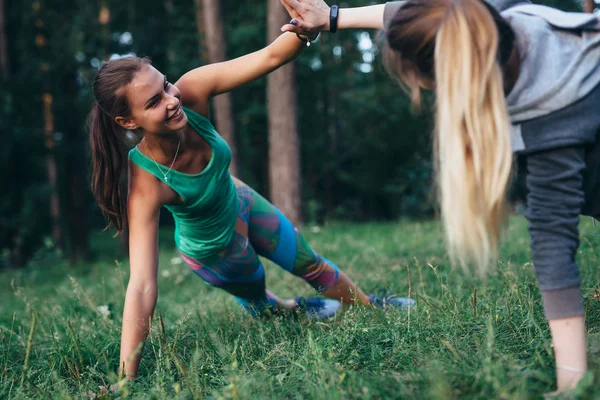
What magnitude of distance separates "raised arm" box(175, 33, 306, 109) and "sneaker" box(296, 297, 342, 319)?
4.48 ft

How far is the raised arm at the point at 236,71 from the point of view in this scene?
112 inches

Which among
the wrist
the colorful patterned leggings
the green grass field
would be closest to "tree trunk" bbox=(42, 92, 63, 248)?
the green grass field

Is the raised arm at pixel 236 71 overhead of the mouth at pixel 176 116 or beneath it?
overhead

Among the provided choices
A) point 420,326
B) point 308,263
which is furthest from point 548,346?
point 308,263

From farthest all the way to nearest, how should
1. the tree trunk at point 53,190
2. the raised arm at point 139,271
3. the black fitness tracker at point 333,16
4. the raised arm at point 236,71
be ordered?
the tree trunk at point 53,190, the raised arm at point 236,71, the black fitness tracker at point 333,16, the raised arm at point 139,271

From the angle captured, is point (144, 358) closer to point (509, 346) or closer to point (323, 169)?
point (509, 346)

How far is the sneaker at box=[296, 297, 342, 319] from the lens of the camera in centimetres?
329

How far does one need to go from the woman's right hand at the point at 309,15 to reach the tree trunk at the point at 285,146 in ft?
20.0

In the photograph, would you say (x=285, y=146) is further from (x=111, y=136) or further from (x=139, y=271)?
(x=139, y=271)

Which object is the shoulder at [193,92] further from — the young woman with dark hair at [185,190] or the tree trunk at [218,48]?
the tree trunk at [218,48]

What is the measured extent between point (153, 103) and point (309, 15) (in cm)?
86

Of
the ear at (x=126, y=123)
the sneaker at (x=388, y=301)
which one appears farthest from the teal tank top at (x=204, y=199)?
the sneaker at (x=388, y=301)

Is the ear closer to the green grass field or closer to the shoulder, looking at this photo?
the shoulder

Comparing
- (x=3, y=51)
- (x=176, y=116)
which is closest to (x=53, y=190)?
(x=3, y=51)
